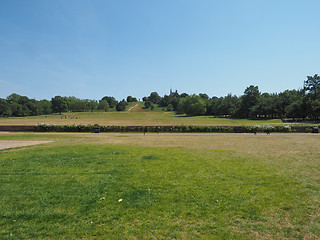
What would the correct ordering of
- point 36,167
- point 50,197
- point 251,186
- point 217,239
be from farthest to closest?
point 36,167 → point 251,186 → point 50,197 → point 217,239

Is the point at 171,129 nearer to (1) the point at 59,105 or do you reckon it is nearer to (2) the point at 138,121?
(2) the point at 138,121

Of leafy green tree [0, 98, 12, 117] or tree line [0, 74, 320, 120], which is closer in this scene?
tree line [0, 74, 320, 120]

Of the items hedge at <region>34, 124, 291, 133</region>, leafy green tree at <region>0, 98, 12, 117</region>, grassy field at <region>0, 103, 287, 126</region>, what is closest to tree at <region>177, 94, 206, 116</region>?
grassy field at <region>0, 103, 287, 126</region>

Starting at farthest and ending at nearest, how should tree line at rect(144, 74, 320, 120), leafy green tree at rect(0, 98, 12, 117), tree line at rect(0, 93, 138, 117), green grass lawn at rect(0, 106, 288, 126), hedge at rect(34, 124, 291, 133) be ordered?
tree line at rect(0, 93, 138, 117), leafy green tree at rect(0, 98, 12, 117), tree line at rect(144, 74, 320, 120), green grass lawn at rect(0, 106, 288, 126), hedge at rect(34, 124, 291, 133)

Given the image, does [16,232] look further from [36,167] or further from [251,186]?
[251,186]

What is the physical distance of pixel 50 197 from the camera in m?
4.88

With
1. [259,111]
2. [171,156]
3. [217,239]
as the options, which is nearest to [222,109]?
[259,111]

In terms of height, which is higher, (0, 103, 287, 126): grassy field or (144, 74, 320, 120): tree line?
(144, 74, 320, 120): tree line

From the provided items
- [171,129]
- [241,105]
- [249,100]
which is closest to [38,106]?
[241,105]

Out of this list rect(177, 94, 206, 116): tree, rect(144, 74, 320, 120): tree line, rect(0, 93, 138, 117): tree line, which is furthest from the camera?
rect(177, 94, 206, 116): tree

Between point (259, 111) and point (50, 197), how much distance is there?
74107 millimetres

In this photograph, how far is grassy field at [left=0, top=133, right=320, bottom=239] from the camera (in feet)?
11.8

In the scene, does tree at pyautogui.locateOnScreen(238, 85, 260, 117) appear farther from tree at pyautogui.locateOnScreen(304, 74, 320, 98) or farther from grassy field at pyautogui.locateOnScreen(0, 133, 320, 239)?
grassy field at pyautogui.locateOnScreen(0, 133, 320, 239)

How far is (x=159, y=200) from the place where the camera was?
474 centimetres
